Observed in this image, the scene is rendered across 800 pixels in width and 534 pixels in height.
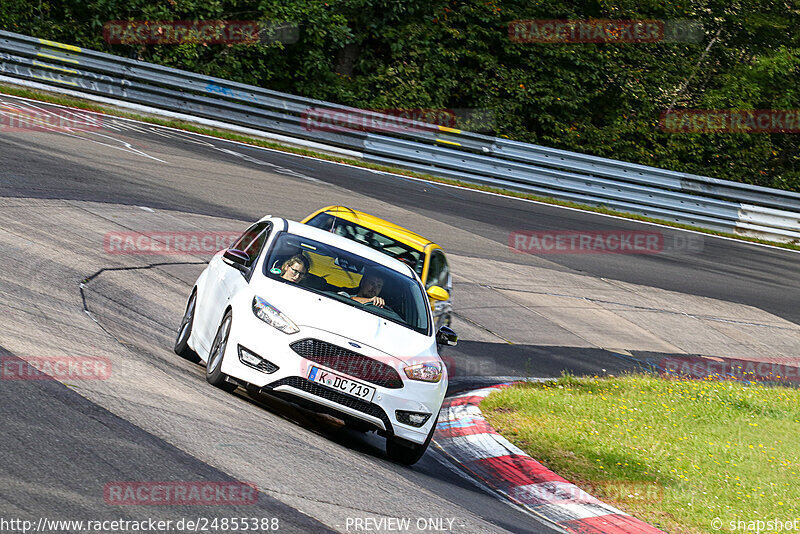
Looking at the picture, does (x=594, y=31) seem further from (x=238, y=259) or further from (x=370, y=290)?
(x=238, y=259)

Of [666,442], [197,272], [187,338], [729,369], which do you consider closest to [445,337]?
[187,338]

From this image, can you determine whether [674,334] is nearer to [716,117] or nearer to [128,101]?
[128,101]

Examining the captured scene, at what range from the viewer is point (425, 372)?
788 centimetres

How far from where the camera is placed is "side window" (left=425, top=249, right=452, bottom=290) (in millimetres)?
11984

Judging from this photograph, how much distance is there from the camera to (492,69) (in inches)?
1250

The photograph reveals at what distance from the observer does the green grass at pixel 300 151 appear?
78.1 ft

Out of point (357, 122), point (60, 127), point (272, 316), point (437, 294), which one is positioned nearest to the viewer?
point (272, 316)

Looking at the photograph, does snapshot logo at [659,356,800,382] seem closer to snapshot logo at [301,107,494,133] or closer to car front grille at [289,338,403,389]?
car front grille at [289,338,403,389]

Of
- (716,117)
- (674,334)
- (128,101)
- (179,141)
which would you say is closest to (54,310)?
(674,334)

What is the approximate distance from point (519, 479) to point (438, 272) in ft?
14.0

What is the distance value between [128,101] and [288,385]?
19.5 meters

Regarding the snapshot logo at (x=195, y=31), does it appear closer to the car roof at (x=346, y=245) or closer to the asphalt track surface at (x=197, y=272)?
the asphalt track surface at (x=197, y=272)

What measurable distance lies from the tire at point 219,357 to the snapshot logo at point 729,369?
847 centimetres

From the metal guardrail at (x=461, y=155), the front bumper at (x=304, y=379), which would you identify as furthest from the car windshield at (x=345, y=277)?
the metal guardrail at (x=461, y=155)
